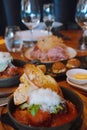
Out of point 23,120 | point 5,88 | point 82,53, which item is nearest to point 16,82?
point 5,88

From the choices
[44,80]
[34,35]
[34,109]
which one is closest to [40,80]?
[44,80]

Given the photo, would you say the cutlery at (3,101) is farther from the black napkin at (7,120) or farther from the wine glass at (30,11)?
the wine glass at (30,11)

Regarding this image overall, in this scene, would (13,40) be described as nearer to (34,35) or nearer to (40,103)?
(34,35)

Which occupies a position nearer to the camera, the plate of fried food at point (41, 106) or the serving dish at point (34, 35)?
the plate of fried food at point (41, 106)

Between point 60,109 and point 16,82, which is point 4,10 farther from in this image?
point 60,109

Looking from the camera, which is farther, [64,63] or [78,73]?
[64,63]

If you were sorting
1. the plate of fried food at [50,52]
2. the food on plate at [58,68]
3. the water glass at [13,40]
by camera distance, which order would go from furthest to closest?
the water glass at [13,40], the plate of fried food at [50,52], the food on plate at [58,68]

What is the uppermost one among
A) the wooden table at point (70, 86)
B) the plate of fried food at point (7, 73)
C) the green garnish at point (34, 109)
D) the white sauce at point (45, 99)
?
the white sauce at point (45, 99)

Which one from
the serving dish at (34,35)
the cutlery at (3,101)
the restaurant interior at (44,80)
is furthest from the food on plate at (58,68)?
the serving dish at (34,35)
